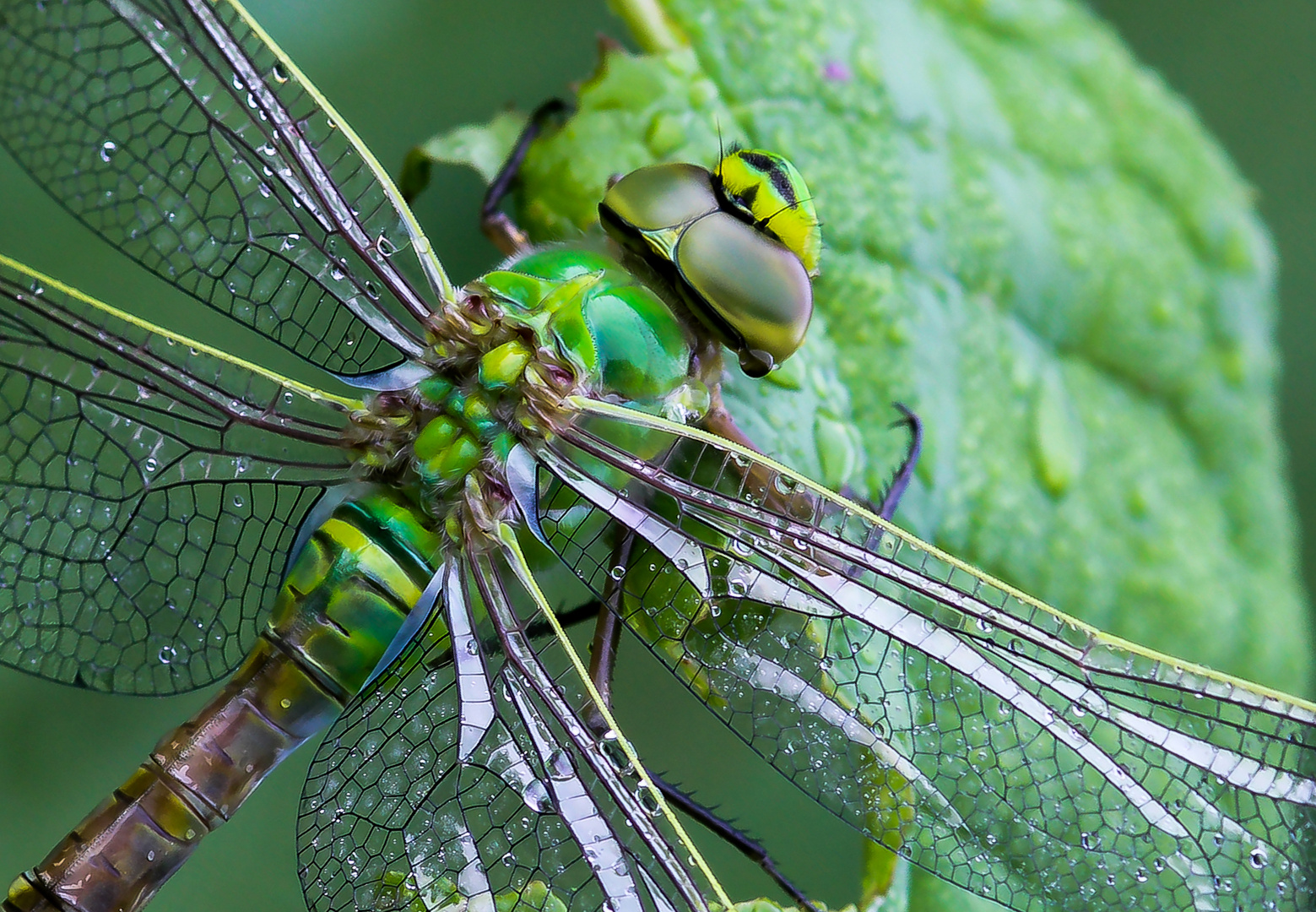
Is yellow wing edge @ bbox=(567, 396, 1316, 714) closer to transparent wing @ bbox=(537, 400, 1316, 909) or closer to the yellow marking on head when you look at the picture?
transparent wing @ bbox=(537, 400, 1316, 909)

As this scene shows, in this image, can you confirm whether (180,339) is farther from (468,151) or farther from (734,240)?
(734,240)

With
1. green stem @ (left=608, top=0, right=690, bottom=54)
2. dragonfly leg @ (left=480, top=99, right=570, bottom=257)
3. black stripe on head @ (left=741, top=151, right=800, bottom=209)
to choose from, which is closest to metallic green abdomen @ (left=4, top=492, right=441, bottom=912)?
dragonfly leg @ (left=480, top=99, right=570, bottom=257)

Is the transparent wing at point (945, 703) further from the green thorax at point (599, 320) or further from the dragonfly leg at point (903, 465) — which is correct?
the dragonfly leg at point (903, 465)

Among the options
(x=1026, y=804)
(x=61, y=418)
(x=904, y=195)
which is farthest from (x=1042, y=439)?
(x=61, y=418)

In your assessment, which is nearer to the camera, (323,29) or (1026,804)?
(1026,804)

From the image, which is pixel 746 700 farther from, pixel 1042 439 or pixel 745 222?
pixel 1042 439

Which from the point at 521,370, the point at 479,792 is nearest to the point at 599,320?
the point at 521,370
